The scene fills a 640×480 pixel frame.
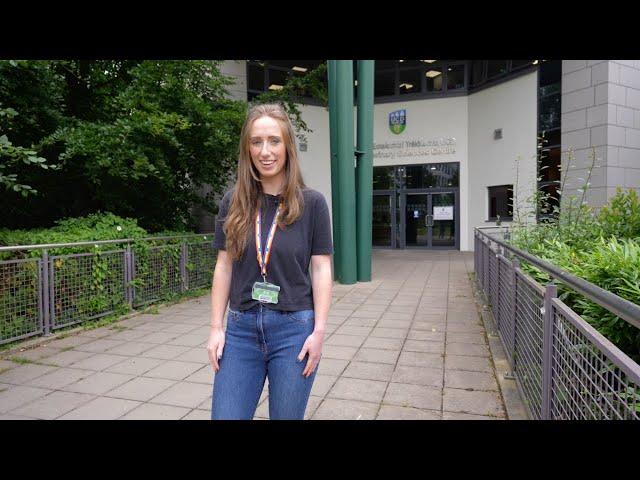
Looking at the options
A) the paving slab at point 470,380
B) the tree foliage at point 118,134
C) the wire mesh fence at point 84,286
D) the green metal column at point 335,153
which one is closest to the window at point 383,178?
the green metal column at point 335,153

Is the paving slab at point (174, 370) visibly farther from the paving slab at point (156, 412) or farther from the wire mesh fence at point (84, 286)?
the wire mesh fence at point (84, 286)

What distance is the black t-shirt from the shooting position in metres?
1.86

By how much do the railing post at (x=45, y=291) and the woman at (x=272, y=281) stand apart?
4.68 meters

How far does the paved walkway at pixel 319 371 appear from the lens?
3533mm

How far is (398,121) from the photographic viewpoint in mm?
19219

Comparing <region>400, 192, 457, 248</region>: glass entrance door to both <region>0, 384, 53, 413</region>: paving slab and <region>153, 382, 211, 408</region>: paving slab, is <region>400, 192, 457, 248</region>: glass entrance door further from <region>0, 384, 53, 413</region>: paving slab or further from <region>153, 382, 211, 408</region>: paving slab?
<region>0, 384, 53, 413</region>: paving slab

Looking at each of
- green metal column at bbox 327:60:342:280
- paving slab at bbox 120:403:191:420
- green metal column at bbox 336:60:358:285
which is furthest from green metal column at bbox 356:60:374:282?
paving slab at bbox 120:403:191:420

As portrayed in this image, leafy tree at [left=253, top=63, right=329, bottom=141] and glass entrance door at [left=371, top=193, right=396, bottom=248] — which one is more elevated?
leafy tree at [left=253, top=63, right=329, bottom=141]

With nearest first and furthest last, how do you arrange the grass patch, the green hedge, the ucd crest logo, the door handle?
the green hedge
the grass patch
the ucd crest logo
the door handle

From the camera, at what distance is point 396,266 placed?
13484 mm

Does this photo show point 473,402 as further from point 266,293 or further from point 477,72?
point 477,72

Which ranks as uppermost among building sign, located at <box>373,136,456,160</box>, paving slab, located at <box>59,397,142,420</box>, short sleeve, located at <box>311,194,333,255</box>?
building sign, located at <box>373,136,456,160</box>
